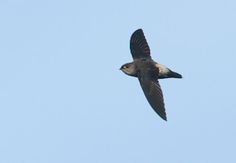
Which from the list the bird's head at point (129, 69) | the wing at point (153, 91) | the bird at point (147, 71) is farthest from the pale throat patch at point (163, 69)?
the bird's head at point (129, 69)

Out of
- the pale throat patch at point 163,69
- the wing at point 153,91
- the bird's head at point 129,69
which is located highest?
the bird's head at point 129,69

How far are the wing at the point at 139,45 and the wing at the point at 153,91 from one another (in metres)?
1.19

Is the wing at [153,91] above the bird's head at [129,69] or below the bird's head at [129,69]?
below

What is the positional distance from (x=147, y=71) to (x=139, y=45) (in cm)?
146

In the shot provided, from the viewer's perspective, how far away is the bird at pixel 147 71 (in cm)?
3123

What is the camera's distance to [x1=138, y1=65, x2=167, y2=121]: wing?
30844 mm

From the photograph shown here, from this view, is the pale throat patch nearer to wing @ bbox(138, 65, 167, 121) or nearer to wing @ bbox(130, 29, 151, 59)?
wing @ bbox(138, 65, 167, 121)

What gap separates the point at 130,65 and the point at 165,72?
→ 3.75 feet

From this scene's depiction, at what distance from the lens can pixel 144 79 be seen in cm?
3212

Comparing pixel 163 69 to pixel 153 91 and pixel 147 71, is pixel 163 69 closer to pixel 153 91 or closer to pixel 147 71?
pixel 147 71

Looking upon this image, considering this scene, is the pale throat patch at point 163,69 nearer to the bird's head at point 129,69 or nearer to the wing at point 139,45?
the bird's head at point 129,69

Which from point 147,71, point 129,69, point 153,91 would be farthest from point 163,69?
point 153,91

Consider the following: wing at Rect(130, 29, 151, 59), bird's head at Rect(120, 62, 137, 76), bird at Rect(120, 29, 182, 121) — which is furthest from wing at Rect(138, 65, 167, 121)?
wing at Rect(130, 29, 151, 59)

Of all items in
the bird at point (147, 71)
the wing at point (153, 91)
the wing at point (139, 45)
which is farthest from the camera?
the wing at point (139, 45)
